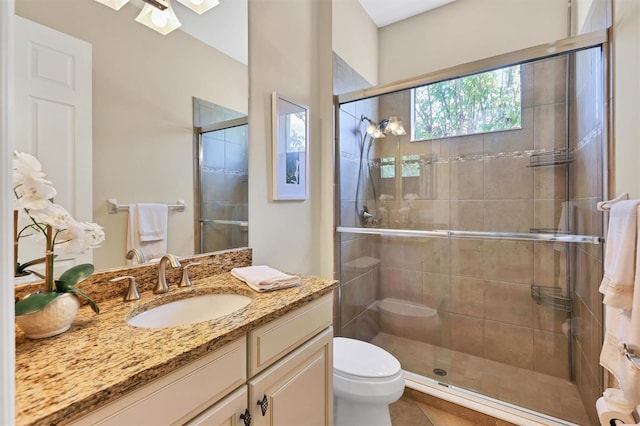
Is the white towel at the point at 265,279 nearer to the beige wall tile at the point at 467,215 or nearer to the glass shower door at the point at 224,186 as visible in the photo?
the glass shower door at the point at 224,186

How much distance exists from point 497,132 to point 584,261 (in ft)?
3.32

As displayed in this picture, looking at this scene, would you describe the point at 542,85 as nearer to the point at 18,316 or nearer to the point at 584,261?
the point at 584,261

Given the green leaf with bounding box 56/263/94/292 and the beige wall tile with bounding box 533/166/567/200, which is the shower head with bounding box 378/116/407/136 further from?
the green leaf with bounding box 56/263/94/292

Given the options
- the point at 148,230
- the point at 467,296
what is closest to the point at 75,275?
the point at 148,230

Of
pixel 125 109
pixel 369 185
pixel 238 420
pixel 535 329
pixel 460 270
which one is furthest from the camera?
pixel 369 185

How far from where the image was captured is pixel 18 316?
2.22 feet

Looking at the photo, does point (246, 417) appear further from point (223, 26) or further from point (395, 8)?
point (395, 8)

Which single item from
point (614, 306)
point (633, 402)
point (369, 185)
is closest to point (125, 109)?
point (369, 185)

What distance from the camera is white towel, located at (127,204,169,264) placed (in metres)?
1.11

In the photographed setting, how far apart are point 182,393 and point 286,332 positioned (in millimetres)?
383

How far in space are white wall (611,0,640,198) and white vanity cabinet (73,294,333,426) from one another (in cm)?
137

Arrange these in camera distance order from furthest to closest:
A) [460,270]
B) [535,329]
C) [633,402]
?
[460,270], [535,329], [633,402]

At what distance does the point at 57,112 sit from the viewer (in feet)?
2.99

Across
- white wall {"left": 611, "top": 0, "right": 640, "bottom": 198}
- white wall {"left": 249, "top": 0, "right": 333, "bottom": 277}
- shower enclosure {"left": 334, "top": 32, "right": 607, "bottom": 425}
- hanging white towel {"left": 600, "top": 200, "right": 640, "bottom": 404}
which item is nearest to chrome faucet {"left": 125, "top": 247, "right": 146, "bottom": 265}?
white wall {"left": 249, "top": 0, "right": 333, "bottom": 277}
